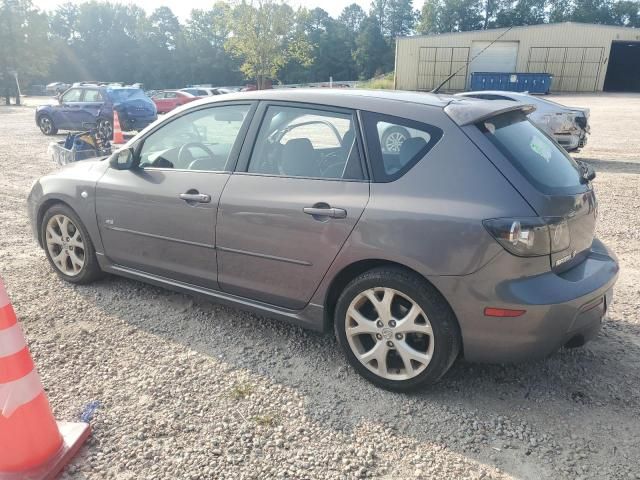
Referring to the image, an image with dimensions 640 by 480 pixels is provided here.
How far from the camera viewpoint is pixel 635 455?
2398mm

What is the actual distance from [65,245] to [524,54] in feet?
151

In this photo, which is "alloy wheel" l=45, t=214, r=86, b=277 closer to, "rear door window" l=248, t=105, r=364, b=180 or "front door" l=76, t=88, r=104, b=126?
"rear door window" l=248, t=105, r=364, b=180

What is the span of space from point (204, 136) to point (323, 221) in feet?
4.54

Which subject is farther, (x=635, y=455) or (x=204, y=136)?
(x=204, y=136)

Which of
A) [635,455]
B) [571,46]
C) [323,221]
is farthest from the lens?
[571,46]

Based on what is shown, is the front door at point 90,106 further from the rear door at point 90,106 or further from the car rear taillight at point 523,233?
the car rear taillight at point 523,233

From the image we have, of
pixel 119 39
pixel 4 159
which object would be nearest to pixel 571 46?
pixel 4 159

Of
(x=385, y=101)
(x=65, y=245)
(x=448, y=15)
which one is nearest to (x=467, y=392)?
(x=385, y=101)

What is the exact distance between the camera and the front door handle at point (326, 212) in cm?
279

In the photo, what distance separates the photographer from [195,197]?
10.9 feet

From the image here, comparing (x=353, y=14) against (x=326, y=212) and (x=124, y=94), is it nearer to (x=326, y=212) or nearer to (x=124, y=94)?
(x=124, y=94)

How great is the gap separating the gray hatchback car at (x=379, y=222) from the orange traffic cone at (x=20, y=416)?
1.35m

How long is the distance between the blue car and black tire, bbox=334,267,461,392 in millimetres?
14058

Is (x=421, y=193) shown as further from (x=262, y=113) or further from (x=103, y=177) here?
(x=103, y=177)
